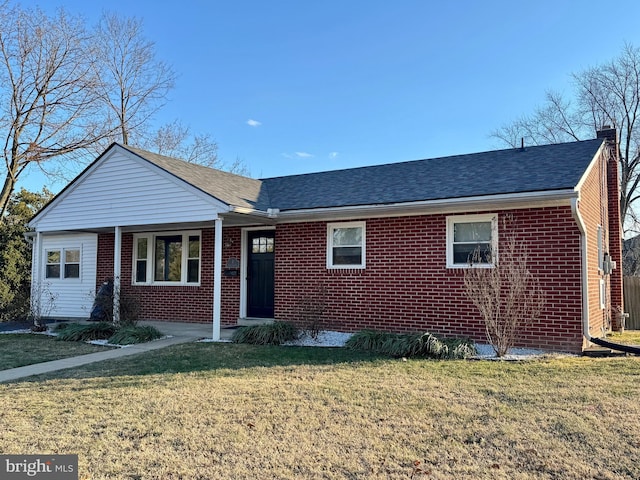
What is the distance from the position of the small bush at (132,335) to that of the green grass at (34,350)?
446 mm

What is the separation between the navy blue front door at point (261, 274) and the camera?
41.9 ft

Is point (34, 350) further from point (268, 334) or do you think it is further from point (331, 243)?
point (331, 243)

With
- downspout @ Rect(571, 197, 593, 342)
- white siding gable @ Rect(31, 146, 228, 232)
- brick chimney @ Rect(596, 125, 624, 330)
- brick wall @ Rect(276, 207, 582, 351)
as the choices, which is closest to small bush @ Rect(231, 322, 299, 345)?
brick wall @ Rect(276, 207, 582, 351)

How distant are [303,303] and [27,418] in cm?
663

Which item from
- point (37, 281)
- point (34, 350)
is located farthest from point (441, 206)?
point (37, 281)

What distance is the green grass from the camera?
834 cm

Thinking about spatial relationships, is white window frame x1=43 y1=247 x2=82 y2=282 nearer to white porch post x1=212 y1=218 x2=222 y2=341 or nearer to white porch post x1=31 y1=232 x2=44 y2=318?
white porch post x1=31 y1=232 x2=44 y2=318

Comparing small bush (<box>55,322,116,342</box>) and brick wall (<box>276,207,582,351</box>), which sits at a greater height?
brick wall (<box>276,207,582,351</box>)

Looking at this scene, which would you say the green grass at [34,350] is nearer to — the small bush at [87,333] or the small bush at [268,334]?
the small bush at [87,333]

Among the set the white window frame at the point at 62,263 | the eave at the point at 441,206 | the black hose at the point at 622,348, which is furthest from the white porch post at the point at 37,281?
the black hose at the point at 622,348

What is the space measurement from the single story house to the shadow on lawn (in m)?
1.55

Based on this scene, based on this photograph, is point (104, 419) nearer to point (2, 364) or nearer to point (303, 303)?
point (2, 364)

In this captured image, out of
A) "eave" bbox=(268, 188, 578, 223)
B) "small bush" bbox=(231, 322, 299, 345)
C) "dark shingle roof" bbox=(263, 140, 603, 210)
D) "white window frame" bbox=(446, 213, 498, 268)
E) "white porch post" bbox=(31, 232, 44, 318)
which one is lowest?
"small bush" bbox=(231, 322, 299, 345)

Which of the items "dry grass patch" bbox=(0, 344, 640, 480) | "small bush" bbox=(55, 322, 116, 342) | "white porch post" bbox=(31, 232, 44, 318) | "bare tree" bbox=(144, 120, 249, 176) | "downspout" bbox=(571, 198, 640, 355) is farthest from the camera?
"bare tree" bbox=(144, 120, 249, 176)
